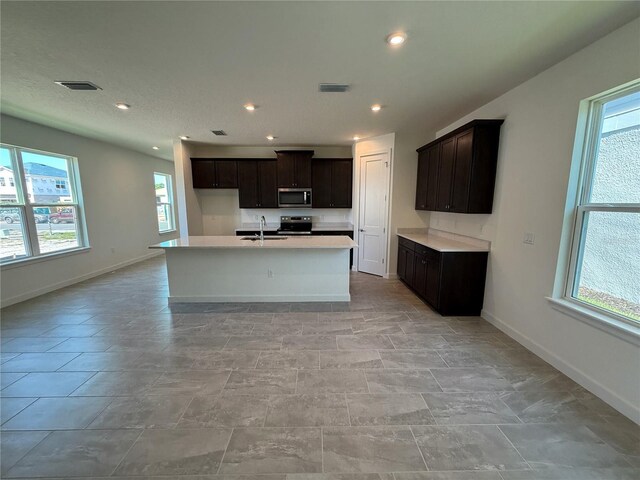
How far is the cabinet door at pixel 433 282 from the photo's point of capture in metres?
3.29

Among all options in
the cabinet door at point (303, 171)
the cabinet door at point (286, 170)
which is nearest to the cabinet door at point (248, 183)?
the cabinet door at point (286, 170)

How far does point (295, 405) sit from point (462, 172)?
10.6 feet

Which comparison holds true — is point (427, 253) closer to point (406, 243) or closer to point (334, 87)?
point (406, 243)

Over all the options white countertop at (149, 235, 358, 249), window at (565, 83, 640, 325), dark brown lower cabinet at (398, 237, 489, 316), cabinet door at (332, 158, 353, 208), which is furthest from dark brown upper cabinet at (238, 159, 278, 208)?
window at (565, 83, 640, 325)

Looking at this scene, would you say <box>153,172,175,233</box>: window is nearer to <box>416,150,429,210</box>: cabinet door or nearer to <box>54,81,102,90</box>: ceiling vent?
<box>54,81,102,90</box>: ceiling vent

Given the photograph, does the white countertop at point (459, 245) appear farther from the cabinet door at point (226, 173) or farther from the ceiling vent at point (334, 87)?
the cabinet door at point (226, 173)

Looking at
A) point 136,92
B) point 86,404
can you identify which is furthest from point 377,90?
point 86,404

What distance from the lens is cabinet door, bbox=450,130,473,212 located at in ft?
10.1

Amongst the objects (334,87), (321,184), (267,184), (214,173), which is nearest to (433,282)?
(334,87)

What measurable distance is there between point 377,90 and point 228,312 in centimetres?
336

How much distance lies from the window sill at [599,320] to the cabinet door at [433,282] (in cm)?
113

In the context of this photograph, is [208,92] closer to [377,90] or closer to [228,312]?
[377,90]

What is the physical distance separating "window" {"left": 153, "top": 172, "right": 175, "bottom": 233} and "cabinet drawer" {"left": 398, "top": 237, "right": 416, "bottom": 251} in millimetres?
6724

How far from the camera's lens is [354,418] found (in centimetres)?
173
